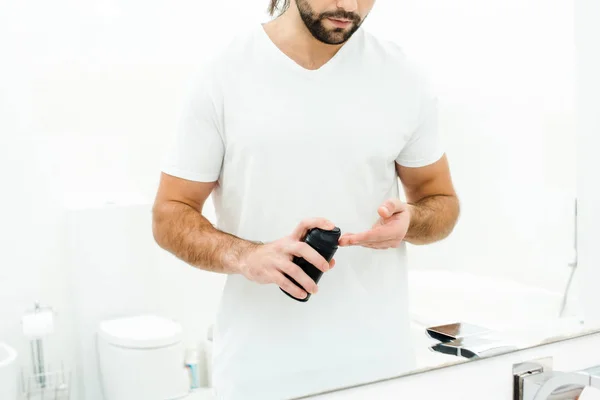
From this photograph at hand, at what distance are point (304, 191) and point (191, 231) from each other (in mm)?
178

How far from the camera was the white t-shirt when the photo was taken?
39.4 inches

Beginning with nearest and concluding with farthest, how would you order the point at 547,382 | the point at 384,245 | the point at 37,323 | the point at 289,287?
1. the point at 37,323
2. the point at 289,287
3. the point at 384,245
4. the point at 547,382

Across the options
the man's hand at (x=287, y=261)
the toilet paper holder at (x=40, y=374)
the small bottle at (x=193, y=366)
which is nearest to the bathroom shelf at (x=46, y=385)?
the toilet paper holder at (x=40, y=374)

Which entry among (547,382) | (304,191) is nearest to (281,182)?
(304,191)

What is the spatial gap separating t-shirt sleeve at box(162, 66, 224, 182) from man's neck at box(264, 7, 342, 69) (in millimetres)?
120

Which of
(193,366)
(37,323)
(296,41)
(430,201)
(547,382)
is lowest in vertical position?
(547,382)

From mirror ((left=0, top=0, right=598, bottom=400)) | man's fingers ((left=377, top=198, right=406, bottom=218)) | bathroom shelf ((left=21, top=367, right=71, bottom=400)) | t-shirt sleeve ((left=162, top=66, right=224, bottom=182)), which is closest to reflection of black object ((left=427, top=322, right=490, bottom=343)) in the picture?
mirror ((left=0, top=0, right=598, bottom=400))

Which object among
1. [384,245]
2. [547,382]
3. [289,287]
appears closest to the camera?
[289,287]

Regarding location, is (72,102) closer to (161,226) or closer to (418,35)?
(161,226)

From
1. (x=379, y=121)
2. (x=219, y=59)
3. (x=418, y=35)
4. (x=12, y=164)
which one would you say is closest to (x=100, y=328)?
(x=12, y=164)

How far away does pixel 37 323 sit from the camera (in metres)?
0.88

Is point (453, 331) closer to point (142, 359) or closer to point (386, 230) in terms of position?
point (386, 230)

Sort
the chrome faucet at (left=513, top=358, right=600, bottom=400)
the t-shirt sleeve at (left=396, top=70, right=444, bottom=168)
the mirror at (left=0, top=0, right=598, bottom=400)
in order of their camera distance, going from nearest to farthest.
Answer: the mirror at (left=0, top=0, right=598, bottom=400) → the t-shirt sleeve at (left=396, top=70, right=444, bottom=168) → the chrome faucet at (left=513, top=358, right=600, bottom=400)

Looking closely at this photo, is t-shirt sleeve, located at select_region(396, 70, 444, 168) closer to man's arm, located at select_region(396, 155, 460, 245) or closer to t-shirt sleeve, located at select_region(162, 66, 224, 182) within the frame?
man's arm, located at select_region(396, 155, 460, 245)
